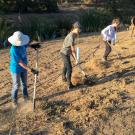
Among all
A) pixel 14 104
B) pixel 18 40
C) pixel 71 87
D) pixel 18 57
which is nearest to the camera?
pixel 18 40

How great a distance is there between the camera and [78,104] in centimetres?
952

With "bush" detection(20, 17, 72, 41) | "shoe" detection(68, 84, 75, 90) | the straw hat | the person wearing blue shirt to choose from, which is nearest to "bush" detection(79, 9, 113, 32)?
"bush" detection(20, 17, 72, 41)

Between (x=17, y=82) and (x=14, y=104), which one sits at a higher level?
(x=17, y=82)

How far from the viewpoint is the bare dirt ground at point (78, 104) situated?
337 inches

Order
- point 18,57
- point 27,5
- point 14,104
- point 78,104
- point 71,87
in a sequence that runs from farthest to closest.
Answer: point 27,5
point 71,87
point 78,104
point 14,104
point 18,57

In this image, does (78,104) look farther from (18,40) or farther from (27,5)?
(27,5)

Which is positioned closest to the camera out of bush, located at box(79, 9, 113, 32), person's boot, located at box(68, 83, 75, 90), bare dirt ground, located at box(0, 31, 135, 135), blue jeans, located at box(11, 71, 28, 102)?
bare dirt ground, located at box(0, 31, 135, 135)

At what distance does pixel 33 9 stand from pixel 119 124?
20054 mm

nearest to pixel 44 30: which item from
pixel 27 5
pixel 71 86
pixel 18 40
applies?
pixel 27 5

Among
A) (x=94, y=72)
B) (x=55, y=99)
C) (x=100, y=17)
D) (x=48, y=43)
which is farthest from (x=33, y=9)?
(x=55, y=99)

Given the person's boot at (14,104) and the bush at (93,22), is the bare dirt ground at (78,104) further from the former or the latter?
the bush at (93,22)

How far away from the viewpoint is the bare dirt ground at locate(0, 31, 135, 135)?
8562mm

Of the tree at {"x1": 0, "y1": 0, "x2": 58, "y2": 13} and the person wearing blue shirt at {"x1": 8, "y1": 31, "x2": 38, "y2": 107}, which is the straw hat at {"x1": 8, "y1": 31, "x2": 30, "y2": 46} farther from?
the tree at {"x1": 0, "y1": 0, "x2": 58, "y2": 13}

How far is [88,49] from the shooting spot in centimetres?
1550
